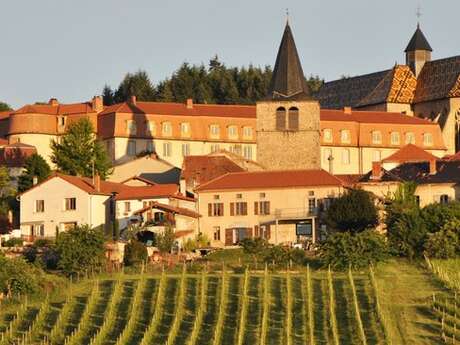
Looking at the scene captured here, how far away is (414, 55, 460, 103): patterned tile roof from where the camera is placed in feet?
435

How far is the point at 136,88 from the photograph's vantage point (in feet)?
464

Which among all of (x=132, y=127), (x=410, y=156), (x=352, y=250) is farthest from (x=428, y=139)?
(x=352, y=250)

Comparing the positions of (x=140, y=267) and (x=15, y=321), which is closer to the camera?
(x=15, y=321)

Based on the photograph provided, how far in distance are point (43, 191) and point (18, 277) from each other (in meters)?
19.5

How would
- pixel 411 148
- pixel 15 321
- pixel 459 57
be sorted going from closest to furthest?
pixel 15 321, pixel 411 148, pixel 459 57

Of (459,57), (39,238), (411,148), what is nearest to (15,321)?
(39,238)

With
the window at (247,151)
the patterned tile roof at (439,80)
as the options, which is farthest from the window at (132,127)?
the patterned tile roof at (439,80)

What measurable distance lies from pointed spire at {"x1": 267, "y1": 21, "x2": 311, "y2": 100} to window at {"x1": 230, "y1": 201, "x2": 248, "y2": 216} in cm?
1135

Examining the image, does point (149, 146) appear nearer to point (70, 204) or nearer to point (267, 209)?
point (70, 204)

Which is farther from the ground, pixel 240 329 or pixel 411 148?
pixel 411 148

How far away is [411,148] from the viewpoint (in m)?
111

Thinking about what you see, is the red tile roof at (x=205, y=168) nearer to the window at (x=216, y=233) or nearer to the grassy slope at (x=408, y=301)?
the window at (x=216, y=233)

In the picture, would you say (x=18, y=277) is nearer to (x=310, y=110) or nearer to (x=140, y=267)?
(x=140, y=267)

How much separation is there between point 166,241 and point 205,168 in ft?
42.4
